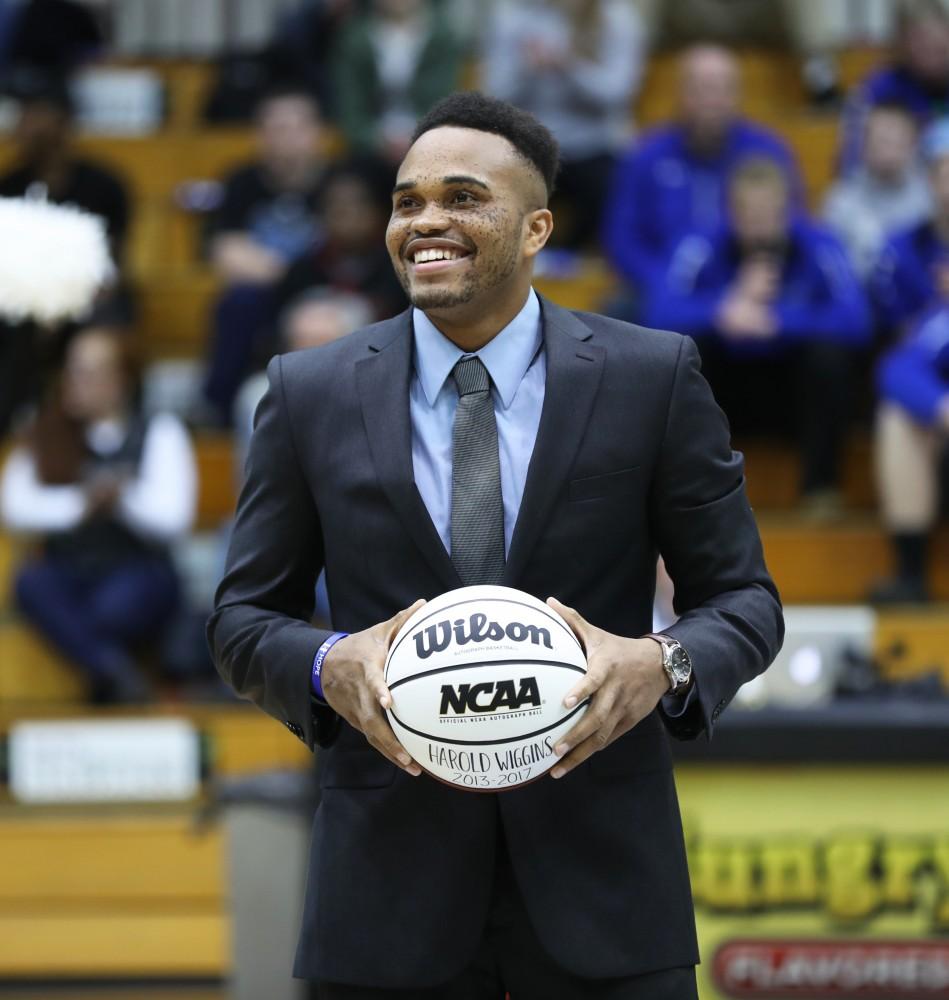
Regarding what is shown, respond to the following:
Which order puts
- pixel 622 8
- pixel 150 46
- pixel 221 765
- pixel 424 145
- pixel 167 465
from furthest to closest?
1. pixel 150 46
2. pixel 622 8
3. pixel 167 465
4. pixel 221 765
5. pixel 424 145

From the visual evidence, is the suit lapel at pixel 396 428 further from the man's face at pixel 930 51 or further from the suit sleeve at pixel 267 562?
the man's face at pixel 930 51

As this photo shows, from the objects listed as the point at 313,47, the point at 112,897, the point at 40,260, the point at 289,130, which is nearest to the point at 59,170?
the point at 289,130

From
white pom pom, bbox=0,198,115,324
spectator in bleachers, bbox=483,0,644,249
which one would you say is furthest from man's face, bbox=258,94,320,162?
white pom pom, bbox=0,198,115,324

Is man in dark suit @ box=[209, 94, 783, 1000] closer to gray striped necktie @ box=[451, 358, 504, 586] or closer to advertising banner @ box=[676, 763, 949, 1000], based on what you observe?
gray striped necktie @ box=[451, 358, 504, 586]

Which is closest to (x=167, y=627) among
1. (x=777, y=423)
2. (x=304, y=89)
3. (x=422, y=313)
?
(x=777, y=423)

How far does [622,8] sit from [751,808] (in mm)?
6250

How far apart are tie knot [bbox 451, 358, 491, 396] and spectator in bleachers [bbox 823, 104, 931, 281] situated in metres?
6.38

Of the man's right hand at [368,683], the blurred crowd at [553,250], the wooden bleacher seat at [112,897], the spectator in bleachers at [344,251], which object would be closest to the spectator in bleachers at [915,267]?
the blurred crowd at [553,250]

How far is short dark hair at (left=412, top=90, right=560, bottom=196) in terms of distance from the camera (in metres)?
2.89

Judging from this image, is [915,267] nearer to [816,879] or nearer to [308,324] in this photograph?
[308,324]

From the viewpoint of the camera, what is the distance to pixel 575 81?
33.0 ft

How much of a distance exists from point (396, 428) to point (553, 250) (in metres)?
7.40

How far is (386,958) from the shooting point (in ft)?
9.17

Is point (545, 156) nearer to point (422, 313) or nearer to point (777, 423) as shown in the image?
point (422, 313)
